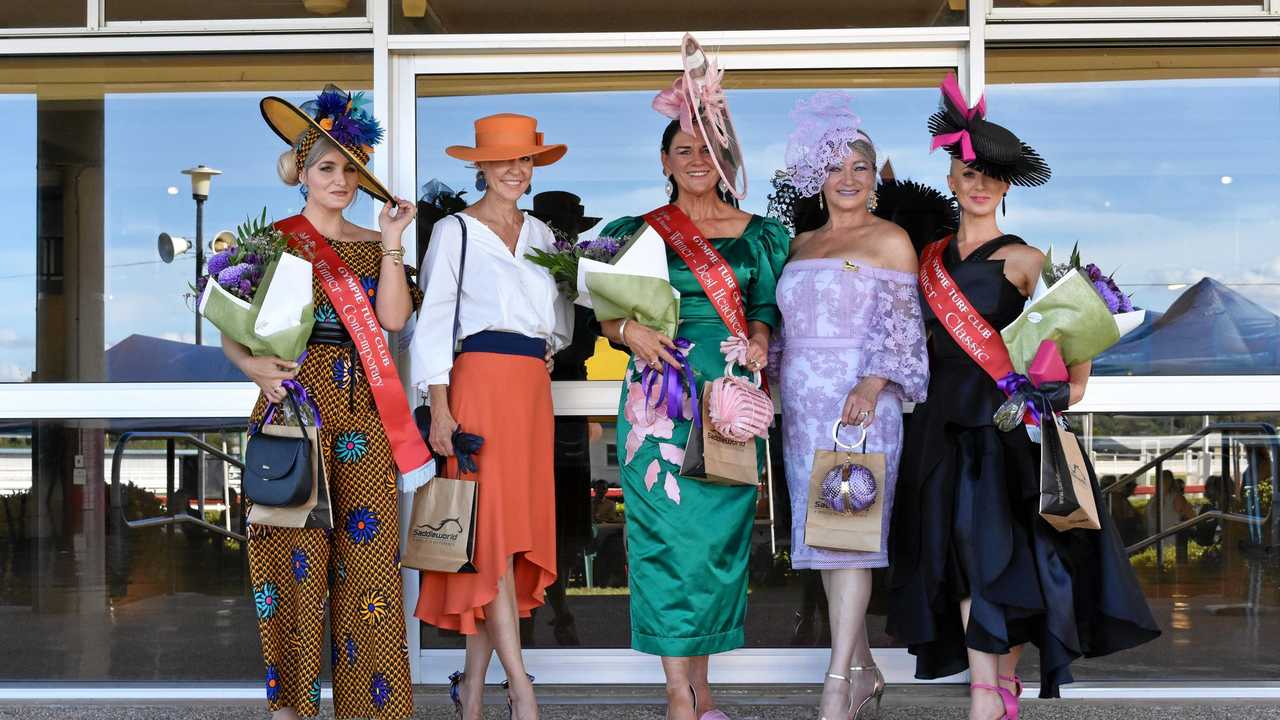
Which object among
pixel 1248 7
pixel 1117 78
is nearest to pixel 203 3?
pixel 1117 78

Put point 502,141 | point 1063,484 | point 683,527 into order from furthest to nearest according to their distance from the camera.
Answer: point 502,141 < point 683,527 < point 1063,484

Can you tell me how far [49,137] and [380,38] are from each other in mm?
1347

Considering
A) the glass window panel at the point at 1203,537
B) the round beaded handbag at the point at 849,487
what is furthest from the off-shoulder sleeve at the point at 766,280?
the glass window panel at the point at 1203,537

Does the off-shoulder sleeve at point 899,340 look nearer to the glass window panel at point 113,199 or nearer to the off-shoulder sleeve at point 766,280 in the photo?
the off-shoulder sleeve at point 766,280

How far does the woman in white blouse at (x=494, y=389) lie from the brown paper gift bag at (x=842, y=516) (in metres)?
0.75

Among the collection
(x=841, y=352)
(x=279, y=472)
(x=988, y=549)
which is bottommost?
(x=988, y=549)

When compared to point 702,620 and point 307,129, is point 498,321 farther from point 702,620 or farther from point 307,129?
point 702,620

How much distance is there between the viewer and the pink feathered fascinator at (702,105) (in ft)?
11.7

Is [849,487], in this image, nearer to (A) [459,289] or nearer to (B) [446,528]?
(B) [446,528]

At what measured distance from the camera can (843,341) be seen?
3529 millimetres


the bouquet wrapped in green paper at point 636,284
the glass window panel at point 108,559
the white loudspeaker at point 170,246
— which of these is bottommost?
the glass window panel at point 108,559

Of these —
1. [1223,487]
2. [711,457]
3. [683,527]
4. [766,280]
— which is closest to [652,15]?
[766,280]

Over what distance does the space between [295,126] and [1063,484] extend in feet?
7.37

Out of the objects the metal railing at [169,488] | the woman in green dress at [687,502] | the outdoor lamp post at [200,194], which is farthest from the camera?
the outdoor lamp post at [200,194]
